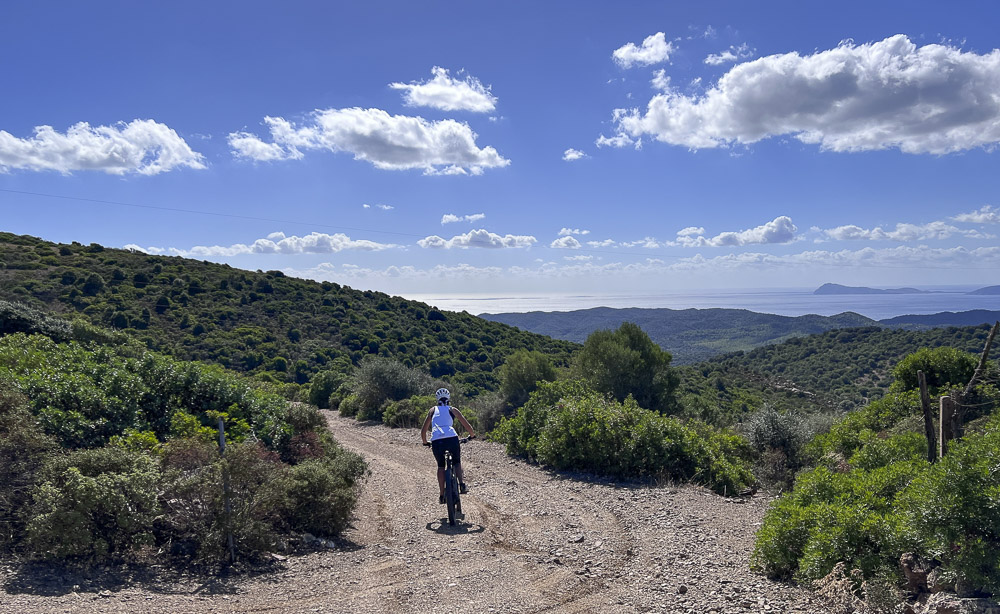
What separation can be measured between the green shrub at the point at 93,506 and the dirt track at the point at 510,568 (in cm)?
32

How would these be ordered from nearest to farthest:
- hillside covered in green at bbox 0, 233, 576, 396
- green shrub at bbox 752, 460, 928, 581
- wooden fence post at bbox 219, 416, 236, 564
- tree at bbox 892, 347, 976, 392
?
green shrub at bbox 752, 460, 928, 581
wooden fence post at bbox 219, 416, 236, 564
tree at bbox 892, 347, 976, 392
hillside covered in green at bbox 0, 233, 576, 396

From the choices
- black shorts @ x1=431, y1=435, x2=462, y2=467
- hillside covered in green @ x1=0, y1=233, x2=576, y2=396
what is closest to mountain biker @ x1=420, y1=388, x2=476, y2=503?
black shorts @ x1=431, y1=435, x2=462, y2=467

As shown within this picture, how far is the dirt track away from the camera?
4.60m

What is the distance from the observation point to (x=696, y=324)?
110m

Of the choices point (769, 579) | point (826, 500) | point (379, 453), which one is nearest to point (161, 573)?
point (769, 579)

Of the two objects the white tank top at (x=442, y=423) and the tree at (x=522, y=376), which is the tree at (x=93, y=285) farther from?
the white tank top at (x=442, y=423)

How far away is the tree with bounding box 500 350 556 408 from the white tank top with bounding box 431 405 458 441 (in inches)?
452

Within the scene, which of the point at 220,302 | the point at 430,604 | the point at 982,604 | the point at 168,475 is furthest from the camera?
the point at 220,302

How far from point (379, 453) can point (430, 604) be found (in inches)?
364

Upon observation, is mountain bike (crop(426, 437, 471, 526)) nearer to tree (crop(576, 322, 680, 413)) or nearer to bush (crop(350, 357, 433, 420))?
tree (crop(576, 322, 680, 413))

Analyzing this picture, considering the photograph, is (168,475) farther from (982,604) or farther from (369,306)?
(369,306)

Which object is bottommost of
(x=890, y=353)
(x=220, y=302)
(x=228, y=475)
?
(x=890, y=353)

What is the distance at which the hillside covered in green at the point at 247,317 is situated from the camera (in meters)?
31.7

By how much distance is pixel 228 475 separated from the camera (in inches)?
226
